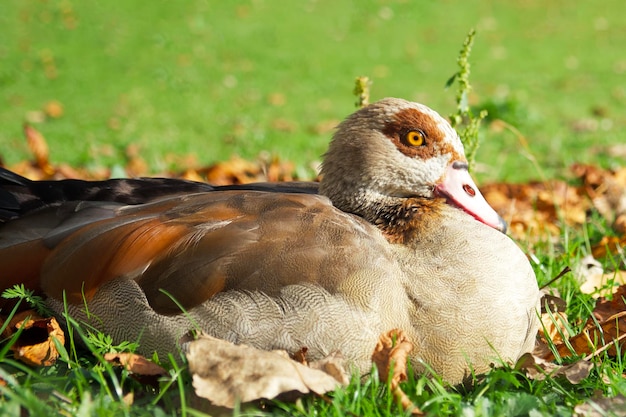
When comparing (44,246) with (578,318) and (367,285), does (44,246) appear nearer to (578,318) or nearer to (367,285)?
(367,285)

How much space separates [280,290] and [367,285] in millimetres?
278

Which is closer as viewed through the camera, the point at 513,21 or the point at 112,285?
the point at 112,285

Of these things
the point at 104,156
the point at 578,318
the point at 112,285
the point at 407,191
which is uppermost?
the point at 407,191

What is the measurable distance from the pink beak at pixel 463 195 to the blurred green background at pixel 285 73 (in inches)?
145

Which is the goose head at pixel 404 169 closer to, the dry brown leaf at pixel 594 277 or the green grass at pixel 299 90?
the green grass at pixel 299 90

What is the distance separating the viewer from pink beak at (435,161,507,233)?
285 centimetres

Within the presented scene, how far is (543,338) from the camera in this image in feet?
9.77

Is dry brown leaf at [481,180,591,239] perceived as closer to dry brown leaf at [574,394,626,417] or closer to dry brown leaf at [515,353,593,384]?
dry brown leaf at [515,353,593,384]

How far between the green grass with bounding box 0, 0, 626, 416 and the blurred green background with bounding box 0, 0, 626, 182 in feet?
0.15

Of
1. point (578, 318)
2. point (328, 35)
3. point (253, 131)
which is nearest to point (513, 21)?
point (328, 35)

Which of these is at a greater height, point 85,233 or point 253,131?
point 85,233

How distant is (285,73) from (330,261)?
36.0 ft

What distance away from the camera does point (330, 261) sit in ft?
8.15

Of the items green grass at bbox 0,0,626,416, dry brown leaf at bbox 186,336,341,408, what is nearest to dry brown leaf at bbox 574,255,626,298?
green grass at bbox 0,0,626,416
